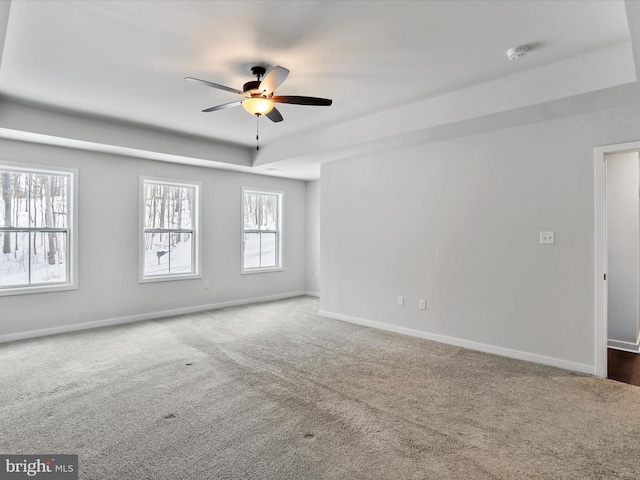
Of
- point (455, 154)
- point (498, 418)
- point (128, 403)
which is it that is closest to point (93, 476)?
point (128, 403)

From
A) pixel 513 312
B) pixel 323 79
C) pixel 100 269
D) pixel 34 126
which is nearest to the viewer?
pixel 323 79

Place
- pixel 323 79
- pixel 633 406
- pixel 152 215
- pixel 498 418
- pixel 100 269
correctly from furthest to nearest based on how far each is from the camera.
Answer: pixel 152 215 → pixel 100 269 → pixel 323 79 → pixel 633 406 → pixel 498 418

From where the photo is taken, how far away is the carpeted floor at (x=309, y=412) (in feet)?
6.73

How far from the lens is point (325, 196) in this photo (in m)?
5.77

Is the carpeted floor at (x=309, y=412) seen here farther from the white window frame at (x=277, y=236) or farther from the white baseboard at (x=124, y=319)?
the white window frame at (x=277, y=236)

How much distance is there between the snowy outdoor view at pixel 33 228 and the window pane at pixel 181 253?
1.47m

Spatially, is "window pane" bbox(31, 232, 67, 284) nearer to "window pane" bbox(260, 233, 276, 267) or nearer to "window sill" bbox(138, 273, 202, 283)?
"window sill" bbox(138, 273, 202, 283)

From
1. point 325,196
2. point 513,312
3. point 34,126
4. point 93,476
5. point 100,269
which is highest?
point 34,126

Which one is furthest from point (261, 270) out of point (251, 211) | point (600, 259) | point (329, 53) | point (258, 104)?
point (600, 259)

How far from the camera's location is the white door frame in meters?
3.33

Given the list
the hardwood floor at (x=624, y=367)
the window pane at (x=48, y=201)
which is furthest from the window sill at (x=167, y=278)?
the hardwood floor at (x=624, y=367)

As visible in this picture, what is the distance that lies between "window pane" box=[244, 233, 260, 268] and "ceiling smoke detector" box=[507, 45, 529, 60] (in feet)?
17.0

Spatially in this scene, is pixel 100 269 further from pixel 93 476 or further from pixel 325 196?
pixel 93 476

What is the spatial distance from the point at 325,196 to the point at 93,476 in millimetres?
4498
